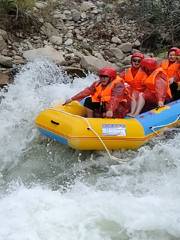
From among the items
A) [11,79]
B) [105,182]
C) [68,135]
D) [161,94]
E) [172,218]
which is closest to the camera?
[172,218]

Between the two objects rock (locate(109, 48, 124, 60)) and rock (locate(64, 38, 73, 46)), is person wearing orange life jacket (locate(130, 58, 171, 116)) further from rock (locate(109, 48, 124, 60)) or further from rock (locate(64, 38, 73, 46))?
rock (locate(64, 38, 73, 46))

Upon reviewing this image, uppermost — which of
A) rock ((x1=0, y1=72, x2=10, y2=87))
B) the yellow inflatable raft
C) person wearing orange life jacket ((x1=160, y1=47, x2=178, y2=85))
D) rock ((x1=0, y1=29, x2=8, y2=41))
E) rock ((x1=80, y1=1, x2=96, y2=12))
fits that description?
person wearing orange life jacket ((x1=160, y1=47, x2=178, y2=85))

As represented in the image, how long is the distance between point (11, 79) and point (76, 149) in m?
3.11

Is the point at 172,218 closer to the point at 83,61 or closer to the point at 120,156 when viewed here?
the point at 120,156

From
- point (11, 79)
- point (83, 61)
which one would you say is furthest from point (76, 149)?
point (83, 61)

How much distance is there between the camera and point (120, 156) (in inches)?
278

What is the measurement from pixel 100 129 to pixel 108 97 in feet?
2.00

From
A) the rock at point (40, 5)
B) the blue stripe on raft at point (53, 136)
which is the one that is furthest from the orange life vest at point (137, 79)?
the rock at point (40, 5)

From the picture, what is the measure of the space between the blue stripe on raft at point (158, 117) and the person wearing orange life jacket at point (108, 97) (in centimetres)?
33

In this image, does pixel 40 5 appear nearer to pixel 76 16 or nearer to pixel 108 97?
pixel 76 16

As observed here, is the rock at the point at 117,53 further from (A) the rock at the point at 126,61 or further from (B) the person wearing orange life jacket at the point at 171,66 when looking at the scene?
(B) the person wearing orange life jacket at the point at 171,66

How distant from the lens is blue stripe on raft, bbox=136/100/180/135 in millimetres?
7188

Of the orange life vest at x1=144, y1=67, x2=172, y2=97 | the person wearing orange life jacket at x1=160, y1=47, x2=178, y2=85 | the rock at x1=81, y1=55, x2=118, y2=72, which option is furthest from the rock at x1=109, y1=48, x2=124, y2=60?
the orange life vest at x1=144, y1=67, x2=172, y2=97

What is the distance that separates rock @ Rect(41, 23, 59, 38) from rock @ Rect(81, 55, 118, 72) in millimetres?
1480
